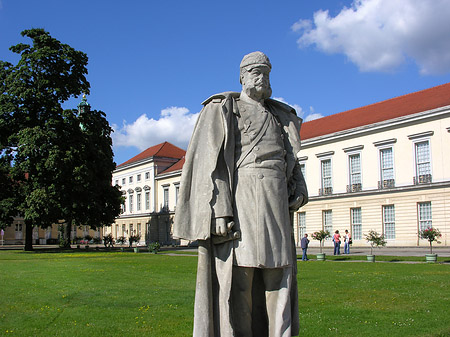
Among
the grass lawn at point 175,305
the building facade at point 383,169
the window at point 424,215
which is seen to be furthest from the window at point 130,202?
the grass lawn at point 175,305

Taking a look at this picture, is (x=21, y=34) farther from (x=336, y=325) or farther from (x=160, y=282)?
(x=336, y=325)

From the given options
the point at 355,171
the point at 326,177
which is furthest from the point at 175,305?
the point at 326,177

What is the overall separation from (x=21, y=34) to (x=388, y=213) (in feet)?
114

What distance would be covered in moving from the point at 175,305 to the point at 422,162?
35.3m

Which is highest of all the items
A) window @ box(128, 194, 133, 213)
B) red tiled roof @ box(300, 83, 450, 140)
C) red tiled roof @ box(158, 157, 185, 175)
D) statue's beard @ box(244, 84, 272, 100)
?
red tiled roof @ box(300, 83, 450, 140)

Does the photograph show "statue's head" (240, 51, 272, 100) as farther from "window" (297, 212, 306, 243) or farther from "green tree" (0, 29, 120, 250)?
"window" (297, 212, 306, 243)

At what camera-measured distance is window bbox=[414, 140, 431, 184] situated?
41125 millimetres

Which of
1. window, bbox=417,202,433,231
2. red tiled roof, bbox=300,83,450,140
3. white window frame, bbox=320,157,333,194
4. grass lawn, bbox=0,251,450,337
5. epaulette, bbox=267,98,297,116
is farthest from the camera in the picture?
white window frame, bbox=320,157,333,194

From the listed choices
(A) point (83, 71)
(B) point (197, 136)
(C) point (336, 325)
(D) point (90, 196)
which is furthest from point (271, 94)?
(A) point (83, 71)

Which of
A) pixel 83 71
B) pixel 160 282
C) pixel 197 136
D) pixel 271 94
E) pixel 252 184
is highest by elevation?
pixel 83 71

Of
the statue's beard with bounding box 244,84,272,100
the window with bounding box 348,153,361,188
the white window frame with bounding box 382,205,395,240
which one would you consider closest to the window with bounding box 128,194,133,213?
the window with bounding box 348,153,361,188

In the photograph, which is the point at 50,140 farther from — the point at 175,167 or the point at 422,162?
the point at 175,167

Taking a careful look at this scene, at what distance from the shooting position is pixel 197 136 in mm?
4578

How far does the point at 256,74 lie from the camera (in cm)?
464
